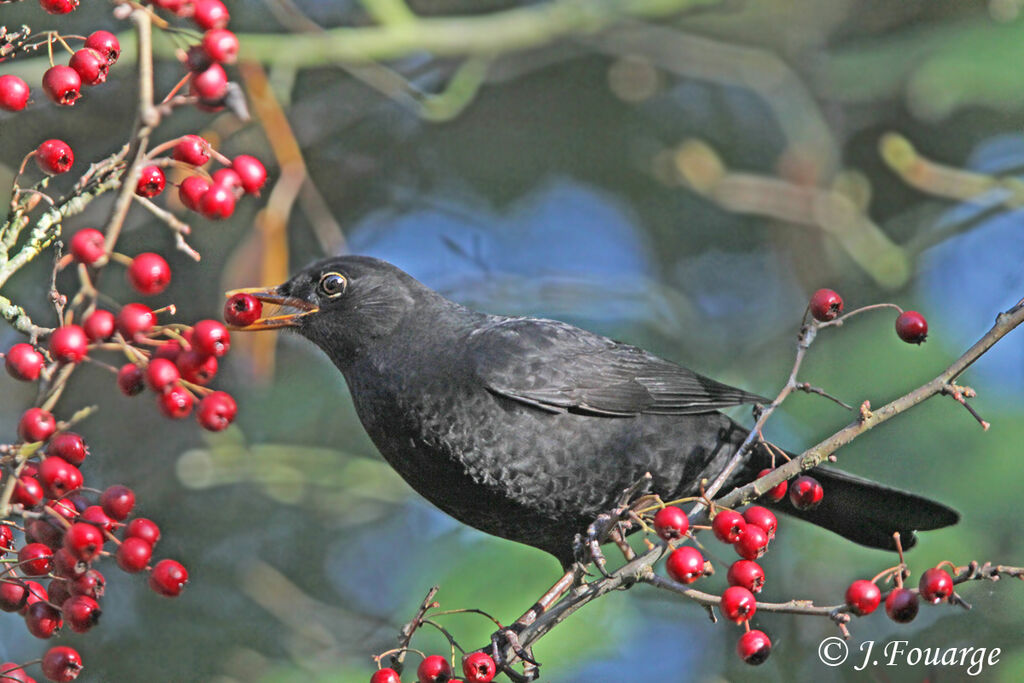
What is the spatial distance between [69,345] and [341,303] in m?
2.23

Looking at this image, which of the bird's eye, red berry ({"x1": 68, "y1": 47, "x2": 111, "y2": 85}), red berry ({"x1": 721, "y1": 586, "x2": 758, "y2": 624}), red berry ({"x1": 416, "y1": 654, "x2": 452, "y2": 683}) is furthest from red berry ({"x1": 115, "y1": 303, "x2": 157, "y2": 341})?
the bird's eye

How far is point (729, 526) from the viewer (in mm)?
2646

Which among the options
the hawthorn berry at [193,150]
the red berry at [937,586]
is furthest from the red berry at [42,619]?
the red berry at [937,586]

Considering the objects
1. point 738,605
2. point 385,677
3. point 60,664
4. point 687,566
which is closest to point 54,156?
point 60,664

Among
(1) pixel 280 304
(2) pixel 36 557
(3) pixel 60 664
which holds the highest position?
(1) pixel 280 304

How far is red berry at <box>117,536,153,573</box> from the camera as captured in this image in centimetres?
215

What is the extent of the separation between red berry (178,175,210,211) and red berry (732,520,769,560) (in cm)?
142

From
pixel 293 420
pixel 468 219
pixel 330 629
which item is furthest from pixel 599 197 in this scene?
pixel 330 629

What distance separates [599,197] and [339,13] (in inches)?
85.9

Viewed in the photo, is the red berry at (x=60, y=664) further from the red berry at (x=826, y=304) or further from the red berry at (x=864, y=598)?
the red berry at (x=826, y=304)

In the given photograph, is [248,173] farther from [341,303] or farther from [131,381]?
[341,303]

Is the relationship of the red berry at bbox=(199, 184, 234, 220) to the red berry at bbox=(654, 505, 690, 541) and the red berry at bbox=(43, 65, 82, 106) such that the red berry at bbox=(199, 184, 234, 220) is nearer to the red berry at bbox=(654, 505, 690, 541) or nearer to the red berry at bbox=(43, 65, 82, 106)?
the red berry at bbox=(43, 65, 82, 106)

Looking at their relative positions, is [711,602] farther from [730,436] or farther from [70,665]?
[730,436]

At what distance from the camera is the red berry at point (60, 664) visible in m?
2.29
